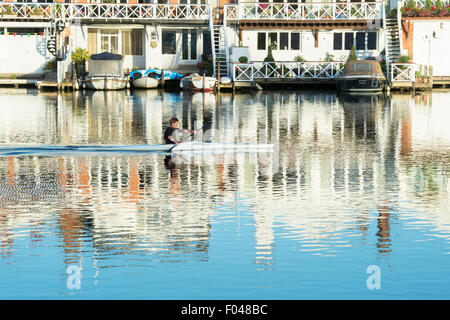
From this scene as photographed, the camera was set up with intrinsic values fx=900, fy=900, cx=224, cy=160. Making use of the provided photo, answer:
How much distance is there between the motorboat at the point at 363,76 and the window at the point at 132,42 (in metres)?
16.3

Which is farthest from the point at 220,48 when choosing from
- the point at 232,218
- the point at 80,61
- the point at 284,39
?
the point at 232,218

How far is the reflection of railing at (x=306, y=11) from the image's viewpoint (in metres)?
63.8

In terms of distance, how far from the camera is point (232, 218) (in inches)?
714

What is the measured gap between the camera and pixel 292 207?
19.2 metres

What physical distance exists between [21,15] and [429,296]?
56191 mm

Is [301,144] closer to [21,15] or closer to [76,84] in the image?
[76,84]

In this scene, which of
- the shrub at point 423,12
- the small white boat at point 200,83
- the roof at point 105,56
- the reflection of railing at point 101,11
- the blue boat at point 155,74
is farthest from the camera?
the shrub at point 423,12

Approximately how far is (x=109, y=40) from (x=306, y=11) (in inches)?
577

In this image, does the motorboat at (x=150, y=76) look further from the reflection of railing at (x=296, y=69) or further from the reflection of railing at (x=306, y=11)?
the reflection of railing at (x=306, y=11)

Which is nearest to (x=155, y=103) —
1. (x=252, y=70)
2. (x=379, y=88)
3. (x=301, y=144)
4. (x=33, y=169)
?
(x=252, y=70)

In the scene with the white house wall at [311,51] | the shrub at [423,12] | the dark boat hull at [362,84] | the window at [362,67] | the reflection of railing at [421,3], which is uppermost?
the reflection of railing at [421,3]

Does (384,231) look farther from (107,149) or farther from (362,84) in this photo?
(362,84)

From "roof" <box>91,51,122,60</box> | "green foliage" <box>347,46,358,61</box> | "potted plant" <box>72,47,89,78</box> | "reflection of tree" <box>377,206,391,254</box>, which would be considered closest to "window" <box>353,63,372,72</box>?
"green foliage" <box>347,46,358,61</box>

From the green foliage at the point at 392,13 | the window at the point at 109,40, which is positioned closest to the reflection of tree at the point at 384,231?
the green foliage at the point at 392,13
